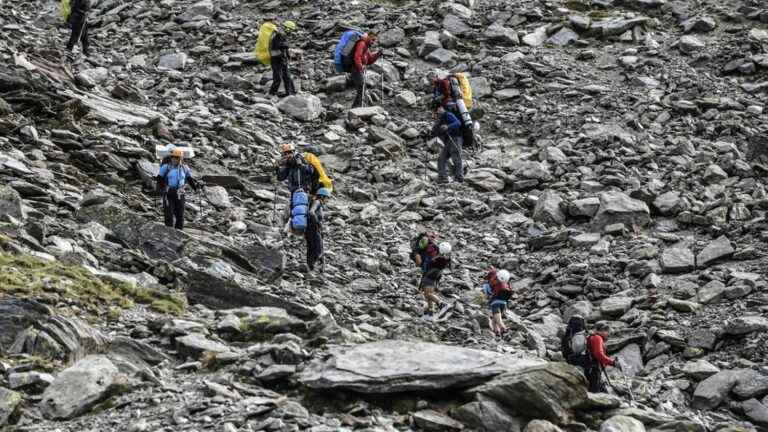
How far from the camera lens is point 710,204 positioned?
21078 millimetres

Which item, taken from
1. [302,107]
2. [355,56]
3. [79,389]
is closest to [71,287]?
[79,389]

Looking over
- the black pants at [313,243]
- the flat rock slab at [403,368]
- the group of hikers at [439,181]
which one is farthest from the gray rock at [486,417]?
the black pants at [313,243]

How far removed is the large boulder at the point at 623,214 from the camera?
69.2 feet

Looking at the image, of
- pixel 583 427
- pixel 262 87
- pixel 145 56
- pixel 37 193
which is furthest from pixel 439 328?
pixel 145 56

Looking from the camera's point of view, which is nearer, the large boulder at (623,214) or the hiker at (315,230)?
the hiker at (315,230)

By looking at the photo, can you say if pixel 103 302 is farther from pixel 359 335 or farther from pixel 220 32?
pixel 220 32

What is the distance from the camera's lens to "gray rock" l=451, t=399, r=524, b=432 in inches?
382

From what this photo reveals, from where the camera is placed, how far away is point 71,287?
12930 mm

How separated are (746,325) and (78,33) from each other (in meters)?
24.1

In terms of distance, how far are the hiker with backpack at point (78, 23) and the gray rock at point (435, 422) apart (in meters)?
24.3

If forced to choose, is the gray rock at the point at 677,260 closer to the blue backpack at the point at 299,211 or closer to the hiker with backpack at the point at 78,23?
the blue backpack at the point at 299,211

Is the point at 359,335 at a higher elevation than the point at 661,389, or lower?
higher

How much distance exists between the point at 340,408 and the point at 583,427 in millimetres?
2864

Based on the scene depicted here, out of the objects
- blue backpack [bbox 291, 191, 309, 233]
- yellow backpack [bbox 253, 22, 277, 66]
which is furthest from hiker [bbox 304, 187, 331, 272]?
yellow backpack [bbox 253, 22, 277, 66]
